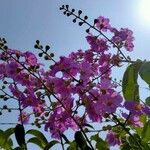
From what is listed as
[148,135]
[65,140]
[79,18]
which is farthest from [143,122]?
[79,18]

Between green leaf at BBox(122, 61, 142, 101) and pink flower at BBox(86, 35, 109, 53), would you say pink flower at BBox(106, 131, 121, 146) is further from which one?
green leaf at BBox(122, 61, 142, 101)

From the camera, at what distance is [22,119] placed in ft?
8.57

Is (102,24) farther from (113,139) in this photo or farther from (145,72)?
(145,72)

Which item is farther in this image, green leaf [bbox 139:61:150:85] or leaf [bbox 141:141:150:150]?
leaf [bbox 141:141:150:150]

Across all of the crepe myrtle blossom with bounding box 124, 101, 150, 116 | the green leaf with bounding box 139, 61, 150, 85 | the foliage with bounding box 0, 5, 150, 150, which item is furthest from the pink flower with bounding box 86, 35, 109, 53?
the green leaf with bounding box 139, 61, 150, 85

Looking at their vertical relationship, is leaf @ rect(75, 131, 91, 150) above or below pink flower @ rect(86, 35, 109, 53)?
below

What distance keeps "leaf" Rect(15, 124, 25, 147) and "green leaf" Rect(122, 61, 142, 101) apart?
2.65 ft

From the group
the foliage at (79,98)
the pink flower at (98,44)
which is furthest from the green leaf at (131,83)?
the pink flower at (98,44)

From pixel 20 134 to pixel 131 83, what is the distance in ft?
2.90

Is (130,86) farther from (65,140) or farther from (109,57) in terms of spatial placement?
(109,57)

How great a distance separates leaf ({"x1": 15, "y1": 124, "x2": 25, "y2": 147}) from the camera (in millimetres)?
2402

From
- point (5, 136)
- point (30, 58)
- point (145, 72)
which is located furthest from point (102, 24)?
point (145, 72)

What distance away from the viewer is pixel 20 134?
7.86 feet

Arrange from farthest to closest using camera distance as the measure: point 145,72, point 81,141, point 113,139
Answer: point 113,139
point 81,141
point 145,72
